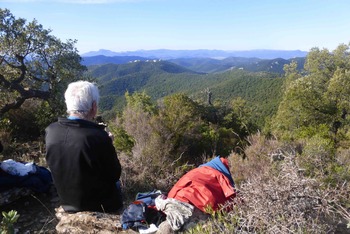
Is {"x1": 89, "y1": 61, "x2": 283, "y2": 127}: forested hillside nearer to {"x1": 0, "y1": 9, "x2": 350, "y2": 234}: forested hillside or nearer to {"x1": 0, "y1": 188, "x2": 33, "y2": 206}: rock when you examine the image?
{"x1": 0, "y1": 9, "x2": 350, "y2": 234}: forested hillside

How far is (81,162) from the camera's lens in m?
2.62

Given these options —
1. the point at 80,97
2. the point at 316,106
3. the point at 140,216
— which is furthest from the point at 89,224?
the point at 316,106

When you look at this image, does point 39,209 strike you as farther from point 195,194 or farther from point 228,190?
point 228,190

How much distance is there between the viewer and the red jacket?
260 centimetres

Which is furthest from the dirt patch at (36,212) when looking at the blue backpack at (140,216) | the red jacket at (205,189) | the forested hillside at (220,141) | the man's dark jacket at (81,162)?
the red jacket at (205,189)

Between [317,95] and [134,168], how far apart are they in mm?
13083

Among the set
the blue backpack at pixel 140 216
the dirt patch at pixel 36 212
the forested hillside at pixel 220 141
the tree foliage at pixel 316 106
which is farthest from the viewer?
the tree foliage at pixel 316 106

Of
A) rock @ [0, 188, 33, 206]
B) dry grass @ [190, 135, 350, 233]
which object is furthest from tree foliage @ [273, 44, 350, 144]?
rock @ [0, 188, 33, 206]

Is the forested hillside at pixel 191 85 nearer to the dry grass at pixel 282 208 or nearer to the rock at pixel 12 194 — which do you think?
the rock at pixel 12 194

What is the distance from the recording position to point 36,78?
9.53 meters

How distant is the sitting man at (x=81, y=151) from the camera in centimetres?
259

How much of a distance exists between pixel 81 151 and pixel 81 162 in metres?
0.12

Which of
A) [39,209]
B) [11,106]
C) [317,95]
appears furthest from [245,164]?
[317,95]

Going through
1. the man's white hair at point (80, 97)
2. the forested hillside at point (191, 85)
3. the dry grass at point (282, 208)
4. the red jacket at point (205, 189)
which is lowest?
the forested hillside at point (191, 85)
